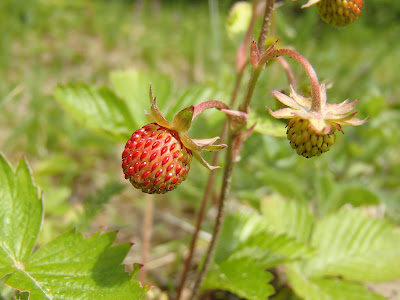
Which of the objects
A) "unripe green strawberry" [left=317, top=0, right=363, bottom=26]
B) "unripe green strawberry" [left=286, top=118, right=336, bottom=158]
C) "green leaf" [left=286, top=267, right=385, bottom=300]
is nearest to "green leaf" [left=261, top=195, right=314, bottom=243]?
"green leaf" [left=286, top=267, right=385, bottom=300]

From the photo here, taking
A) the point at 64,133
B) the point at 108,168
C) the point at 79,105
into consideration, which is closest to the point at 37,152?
the point at 64,133

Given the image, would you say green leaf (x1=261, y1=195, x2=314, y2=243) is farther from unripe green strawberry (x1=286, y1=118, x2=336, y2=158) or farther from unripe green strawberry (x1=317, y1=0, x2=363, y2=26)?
unripe green strawberry (x1=317, y1=0, x2=363, y2=26)

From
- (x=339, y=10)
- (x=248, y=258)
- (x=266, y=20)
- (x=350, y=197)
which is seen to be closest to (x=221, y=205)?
(x=248, y=258)

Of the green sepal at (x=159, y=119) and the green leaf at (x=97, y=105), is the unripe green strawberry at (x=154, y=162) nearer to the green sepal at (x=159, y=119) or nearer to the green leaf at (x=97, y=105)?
the green sepal at (x=159, y=119)

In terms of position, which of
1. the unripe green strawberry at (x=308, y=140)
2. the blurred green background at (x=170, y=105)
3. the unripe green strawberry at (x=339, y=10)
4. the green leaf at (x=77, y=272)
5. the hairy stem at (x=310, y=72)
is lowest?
the blurred green background at (x=170, y=105)

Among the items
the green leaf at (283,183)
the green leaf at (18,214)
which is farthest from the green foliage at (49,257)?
the green leaf at (283,183)

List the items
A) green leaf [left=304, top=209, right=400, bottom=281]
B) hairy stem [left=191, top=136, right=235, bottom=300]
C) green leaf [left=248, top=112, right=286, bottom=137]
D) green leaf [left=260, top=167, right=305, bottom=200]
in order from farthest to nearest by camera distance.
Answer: green leaf [left=260, top=167, right=305, bottom=200] < green leaf [left=304, top=209, right=400, bottom=281] < green leaf [left=248, top=112, right=286, bottom=137] < hairy stem [left=191, top=136, right=235, bottom=300]

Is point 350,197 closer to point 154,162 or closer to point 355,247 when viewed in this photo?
point 355,247
